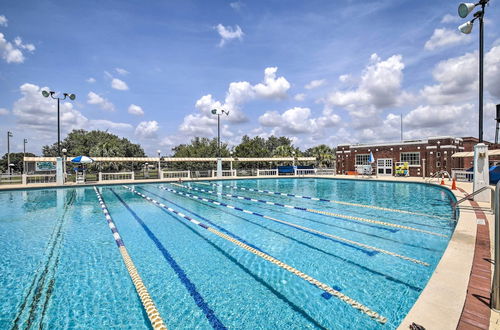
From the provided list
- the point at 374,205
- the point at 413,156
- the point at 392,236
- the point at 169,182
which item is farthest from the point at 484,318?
the point at 413,156

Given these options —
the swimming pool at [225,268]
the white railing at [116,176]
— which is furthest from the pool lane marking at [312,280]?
the white railing at [116,176]

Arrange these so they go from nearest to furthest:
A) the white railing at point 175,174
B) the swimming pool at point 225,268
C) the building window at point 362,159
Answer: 1. the swimming pool at point 225,268
2. the white railing at point 175,174
3. the building window at point 362,159

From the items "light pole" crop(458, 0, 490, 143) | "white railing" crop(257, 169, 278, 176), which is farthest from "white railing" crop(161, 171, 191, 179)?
"light pole" crop(458, 0, 490, 143)

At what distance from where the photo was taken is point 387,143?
3173 centimetres

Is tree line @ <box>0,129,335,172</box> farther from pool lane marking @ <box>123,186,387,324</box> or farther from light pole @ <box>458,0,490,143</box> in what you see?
light pole @ <box>458,0,490,143</box>

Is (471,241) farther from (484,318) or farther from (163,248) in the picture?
(163,248)

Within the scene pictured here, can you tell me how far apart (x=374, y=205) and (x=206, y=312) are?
35.7 feet

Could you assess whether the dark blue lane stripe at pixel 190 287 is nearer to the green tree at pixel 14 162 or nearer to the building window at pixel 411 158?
the building window at pixel 411 158

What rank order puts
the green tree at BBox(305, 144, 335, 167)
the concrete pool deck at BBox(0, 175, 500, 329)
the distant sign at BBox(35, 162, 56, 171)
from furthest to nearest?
the green tree at BBox(305, 144, 335, 167)
the distant sign at BBox(35, 162, 56, 171)
the concrete pool deck at BBox(0, 175, 500, 329)

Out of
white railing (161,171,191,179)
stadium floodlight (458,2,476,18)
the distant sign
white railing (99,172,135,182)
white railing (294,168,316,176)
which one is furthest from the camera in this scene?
white railing (294,168,316,176)

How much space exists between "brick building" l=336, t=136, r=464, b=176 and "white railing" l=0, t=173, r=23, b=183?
3730cm

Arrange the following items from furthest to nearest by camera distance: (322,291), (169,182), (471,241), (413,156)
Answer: (413,156) → (169,182) → (471,241) → (322,291)

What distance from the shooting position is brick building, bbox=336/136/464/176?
2719 centimetres

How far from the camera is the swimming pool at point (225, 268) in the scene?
3824mm
